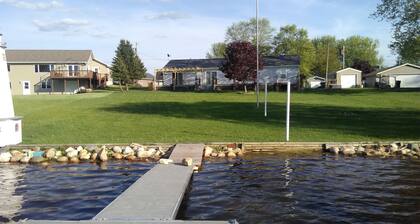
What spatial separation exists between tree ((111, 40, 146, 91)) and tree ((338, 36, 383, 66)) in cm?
6076

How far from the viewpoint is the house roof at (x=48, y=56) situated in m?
63.1

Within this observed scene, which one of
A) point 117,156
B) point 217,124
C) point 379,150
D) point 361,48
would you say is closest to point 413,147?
point 379,150

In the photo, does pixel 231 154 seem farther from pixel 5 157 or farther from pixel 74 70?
pixel 74 70

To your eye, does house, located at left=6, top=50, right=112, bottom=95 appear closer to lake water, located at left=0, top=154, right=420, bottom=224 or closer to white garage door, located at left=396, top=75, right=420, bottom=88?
white garage door, located at left=396, top=75, right=420, bottom=88

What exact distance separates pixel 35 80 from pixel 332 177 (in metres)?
57.7

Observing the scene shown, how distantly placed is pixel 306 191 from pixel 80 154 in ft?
24.5

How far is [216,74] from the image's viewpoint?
5656 centimetres

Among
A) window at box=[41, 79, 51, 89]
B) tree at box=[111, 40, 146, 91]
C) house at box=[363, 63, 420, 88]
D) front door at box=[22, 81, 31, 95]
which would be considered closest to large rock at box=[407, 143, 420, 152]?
tree at box=[111, 40, 146, 91]

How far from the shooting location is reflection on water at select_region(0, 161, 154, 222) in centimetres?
894

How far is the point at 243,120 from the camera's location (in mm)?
22375

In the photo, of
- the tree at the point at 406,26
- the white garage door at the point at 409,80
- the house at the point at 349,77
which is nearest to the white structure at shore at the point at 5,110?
the tree at the point at 406,26

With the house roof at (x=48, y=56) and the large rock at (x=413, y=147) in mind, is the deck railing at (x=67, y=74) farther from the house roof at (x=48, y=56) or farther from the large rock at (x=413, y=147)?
the large rock at (x=413, y=147)

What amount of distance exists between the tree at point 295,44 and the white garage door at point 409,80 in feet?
71.4

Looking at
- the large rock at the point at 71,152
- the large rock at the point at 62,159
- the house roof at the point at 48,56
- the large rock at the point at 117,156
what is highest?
the house roof at the point at 48,56
